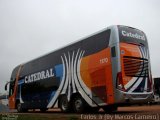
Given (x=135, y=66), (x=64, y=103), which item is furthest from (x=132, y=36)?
(x=64, y=103)

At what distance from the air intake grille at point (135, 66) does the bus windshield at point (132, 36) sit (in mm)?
870

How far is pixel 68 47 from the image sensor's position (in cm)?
1773

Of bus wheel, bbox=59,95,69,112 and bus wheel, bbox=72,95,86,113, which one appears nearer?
bus wheel, bbox=72,95,86,113

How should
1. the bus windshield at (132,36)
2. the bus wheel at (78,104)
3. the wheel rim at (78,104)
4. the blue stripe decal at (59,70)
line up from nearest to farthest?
the bus windshield at (132,36) → the bus wheel at (78,104) → the wheel rim at (78,104) → the blue stripe decal at (59,70)

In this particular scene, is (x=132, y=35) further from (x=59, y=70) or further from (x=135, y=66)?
(x=59, y=70)

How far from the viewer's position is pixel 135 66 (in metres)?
14.7

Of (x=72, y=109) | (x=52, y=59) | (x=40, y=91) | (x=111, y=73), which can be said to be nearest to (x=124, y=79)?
(x=111, y=73)

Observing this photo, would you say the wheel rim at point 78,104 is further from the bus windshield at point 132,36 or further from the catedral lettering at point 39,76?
the bus windshield at point 132,36

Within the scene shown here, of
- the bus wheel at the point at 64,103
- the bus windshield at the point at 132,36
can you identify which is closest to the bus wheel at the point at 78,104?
the bus wheel at the point at 64,103

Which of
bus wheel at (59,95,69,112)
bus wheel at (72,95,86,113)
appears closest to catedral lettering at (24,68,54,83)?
bus wheel at (59,95,69,112)

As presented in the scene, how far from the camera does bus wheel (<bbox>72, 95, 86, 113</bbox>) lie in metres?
16.0

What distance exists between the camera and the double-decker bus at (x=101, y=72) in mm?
14172

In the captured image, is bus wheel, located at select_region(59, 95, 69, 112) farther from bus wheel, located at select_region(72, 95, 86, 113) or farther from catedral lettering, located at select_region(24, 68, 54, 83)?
catedral lettering, located at select_region(24, 68, 54, 83)

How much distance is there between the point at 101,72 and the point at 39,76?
6.85m
